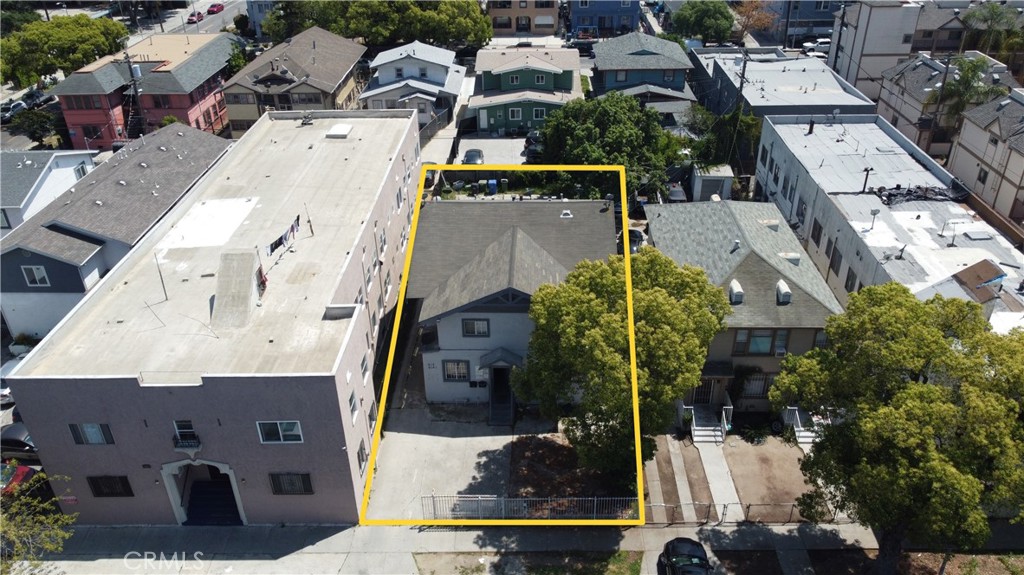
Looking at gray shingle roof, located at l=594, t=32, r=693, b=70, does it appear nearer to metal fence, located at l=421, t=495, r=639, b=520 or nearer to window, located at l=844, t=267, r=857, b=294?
window, located at l=844, t=267, r=857, b=294

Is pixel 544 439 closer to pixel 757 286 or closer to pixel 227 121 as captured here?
pixel 757 286

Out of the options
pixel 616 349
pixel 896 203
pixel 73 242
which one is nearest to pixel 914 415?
pixel 616 349

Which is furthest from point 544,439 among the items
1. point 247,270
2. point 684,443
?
point 247,270

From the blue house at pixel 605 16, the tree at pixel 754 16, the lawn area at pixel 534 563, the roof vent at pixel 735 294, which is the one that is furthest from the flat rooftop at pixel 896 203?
the blue house at pixel 605 16

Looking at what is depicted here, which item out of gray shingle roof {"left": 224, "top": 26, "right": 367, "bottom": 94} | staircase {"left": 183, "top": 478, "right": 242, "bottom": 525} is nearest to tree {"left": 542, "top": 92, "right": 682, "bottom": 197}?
gray shingle roof {"left": 224, "top": 26, "right": 367, "bottom": 94}

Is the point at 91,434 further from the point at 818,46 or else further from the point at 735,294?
the point at 818,46
